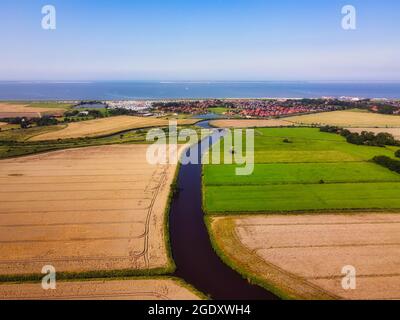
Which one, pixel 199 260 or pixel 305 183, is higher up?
pixel 305 183

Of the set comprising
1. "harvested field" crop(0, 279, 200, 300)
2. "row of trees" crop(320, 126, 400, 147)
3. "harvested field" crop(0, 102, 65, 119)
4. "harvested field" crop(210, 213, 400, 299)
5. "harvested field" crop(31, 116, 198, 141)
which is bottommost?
"harvested field" crop(0, 279, 200, 300)

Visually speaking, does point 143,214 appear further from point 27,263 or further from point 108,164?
point 108,164

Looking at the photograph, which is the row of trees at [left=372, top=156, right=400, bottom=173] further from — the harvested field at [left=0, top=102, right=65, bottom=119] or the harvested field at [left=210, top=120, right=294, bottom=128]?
the harvested field at [left=0, top=102, right=65, bottom=119]

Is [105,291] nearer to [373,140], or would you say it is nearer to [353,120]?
[373,140]

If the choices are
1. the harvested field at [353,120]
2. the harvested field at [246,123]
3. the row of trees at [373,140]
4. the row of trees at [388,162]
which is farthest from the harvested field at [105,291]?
the harvested field at [353,120]

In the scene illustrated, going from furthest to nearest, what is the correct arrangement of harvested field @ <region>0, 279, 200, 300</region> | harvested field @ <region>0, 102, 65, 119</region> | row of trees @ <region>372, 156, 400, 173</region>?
harvested field @ <region>0, 102, 65, 119</region> → row of trees @ <region>372, 156, 400, 173</region> → harvested field @ <region>0, 279, 200, 300</region>

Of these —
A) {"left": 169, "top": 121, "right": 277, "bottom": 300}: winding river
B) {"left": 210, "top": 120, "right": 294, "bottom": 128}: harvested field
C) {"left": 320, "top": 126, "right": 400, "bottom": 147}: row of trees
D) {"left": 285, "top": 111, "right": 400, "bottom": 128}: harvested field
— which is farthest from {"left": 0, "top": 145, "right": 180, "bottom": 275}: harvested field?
{"left": 285, "top": 111, "right": 400, "bottom": 128}: harvested field

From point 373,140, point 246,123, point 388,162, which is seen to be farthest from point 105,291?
point 246,123
